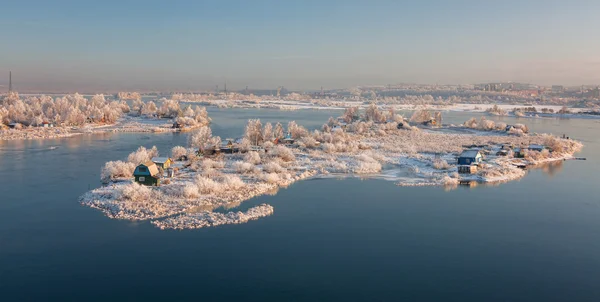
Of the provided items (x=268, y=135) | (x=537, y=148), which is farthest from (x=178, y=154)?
(x=537, y=148)

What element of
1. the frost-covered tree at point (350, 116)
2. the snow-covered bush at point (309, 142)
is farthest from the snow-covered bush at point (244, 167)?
the frost-covered tree at point (350, 116)

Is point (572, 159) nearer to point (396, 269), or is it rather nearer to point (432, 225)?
point (432, 225)

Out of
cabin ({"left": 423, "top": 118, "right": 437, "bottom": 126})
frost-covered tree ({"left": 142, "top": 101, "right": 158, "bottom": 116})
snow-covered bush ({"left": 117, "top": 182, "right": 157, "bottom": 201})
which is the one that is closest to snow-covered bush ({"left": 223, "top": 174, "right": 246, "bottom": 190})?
snow-covered bush ({"left": 117, "top": 182, "right": 157, "bottom": 201})

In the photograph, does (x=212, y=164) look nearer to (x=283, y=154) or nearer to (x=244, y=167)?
(x=244, y=167)

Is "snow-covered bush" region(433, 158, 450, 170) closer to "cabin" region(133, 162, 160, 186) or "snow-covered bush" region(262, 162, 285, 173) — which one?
"snow-covered bush" region(262, 162, 285, 173)

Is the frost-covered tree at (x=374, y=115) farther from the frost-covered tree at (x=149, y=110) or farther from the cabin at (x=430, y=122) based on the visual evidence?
the frost-covered tree at (x=149, y=110)

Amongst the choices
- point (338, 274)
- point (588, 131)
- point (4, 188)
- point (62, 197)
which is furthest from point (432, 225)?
point (588, 131)
